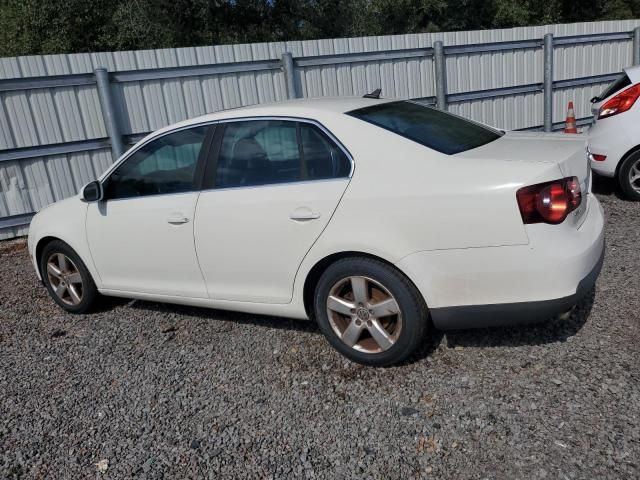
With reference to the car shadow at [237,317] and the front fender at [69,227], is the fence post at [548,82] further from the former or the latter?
the front fender at [69,227]

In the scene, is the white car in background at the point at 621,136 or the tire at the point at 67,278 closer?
the tire at the point at 67,278

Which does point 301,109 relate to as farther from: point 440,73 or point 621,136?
point 440,73

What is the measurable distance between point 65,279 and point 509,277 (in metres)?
3.63

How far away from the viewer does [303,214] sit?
341 cm

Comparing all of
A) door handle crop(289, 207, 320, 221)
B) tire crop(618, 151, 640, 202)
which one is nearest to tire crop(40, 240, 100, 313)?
door handle crop(289, 207, 320, 221)

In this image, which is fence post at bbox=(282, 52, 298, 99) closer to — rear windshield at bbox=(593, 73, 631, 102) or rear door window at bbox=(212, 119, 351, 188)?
rear windshield at bbox=(593, 73, 631, 102)

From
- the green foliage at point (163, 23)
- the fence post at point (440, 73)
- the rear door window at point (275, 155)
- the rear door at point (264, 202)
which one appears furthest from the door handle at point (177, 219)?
the green foliage at point (163, 23)

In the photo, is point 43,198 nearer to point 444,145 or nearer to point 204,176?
point 204,176

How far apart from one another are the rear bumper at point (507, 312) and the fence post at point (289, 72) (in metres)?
6.01

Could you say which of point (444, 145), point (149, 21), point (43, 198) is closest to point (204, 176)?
point (444, 145)

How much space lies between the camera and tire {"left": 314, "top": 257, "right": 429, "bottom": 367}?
3242 mm

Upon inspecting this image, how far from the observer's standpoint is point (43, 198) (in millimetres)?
7527

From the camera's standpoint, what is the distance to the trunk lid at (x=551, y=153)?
3.12m

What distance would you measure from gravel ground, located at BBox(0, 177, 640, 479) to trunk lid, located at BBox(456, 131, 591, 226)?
924 millimetres
